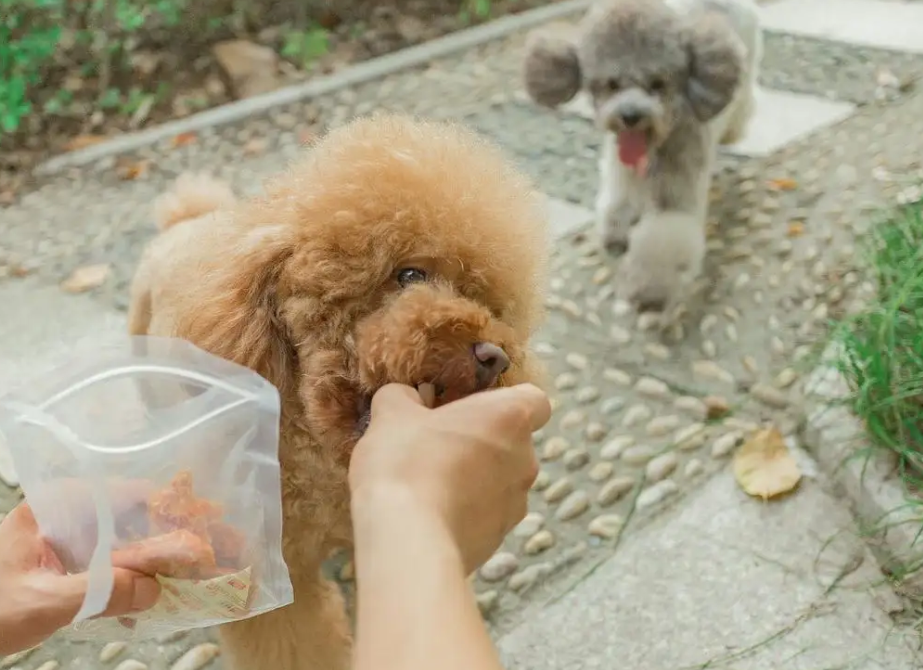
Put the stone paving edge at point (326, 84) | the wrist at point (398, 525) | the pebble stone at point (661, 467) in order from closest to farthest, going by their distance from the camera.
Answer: the wrist at point (398, 525) → the pebble stone at point (661, 467) → the stone paving edge at point (326, 84)

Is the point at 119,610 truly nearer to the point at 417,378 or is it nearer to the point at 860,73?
the point at 417,378

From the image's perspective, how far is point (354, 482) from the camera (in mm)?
689

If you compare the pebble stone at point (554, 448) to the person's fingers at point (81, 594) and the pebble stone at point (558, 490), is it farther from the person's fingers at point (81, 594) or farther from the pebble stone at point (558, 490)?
the person's fingers at point (81, 594)

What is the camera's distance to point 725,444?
1.58 m

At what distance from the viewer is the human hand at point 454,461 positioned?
2.13 feet

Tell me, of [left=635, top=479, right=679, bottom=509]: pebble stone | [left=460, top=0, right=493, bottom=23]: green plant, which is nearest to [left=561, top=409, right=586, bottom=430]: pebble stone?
[left=635, top=479, right=679, bottom=509]: pebble stone

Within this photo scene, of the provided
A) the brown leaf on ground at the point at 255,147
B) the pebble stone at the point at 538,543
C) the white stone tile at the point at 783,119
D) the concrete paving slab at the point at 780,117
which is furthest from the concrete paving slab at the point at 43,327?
the white stone tile at the point at 783,119

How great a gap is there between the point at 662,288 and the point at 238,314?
4.21 feet

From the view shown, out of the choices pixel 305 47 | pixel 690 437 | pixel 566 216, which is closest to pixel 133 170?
pixel 305 47

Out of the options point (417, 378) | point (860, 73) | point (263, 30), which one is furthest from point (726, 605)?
point (263, 30)

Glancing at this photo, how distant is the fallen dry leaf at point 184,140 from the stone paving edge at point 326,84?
0.05 metres

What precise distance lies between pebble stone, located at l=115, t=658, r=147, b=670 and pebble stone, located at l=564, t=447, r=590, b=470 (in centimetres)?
81

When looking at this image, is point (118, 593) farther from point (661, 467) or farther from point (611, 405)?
point (611, 405)

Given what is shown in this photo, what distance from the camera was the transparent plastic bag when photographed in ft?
2.49
